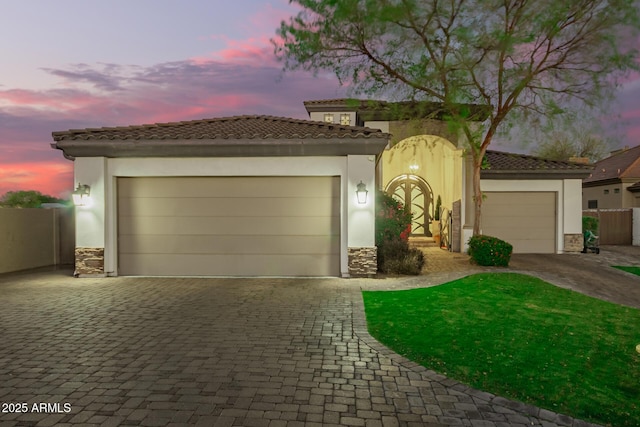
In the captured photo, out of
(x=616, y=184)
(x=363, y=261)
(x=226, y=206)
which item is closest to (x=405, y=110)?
(x=363, y=261)

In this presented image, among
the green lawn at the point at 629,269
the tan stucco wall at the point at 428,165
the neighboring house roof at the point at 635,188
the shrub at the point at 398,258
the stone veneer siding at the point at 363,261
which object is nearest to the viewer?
the stone veneer siding at the point at 363,261

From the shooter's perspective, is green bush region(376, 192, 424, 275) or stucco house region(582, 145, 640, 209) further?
stucco house region(582, 145, 640, 209)

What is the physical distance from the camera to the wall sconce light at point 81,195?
9.79 metres

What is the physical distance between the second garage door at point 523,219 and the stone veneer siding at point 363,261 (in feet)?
25.6

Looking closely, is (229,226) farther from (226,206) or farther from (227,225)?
(226,206)

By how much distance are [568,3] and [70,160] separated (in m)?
15.1

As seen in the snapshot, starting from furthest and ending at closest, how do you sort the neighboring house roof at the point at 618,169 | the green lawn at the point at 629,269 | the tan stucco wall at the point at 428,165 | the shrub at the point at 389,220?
the neighboring house roof at the point at 618,169
the tan stucco wall at the point at 428,165
the green lawn at the point at 629,269
the shrub at the point at 389,220

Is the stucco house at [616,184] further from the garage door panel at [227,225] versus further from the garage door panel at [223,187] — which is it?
the garage door panel at [227,225]

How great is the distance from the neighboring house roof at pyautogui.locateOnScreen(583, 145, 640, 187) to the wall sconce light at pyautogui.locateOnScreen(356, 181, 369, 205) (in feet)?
72.9

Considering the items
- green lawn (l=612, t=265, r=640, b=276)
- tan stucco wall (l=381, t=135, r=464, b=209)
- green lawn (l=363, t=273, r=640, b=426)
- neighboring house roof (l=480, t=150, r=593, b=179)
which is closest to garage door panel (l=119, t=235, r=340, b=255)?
green lawn (l=363, t=273, r=640, b=426)

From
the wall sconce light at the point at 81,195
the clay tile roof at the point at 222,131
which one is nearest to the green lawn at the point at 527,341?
the clay tile roof at the point at 222,131

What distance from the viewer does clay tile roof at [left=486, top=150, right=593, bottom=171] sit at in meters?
14.8

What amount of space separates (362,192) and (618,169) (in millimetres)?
25664

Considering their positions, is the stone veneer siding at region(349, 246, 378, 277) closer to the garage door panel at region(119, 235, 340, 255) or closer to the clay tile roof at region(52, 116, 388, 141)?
the garage door panel at region(119, 235, 340, 255)
